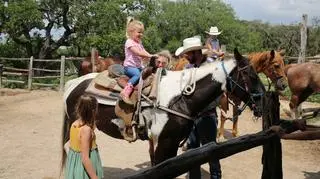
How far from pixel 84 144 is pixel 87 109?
0.91ft

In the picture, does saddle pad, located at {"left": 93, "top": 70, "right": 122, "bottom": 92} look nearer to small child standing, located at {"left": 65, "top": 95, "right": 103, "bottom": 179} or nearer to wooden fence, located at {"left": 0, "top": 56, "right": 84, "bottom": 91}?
small child standing, located at {"left": 65, "top": 95, "right": 103, "bottom": 179}

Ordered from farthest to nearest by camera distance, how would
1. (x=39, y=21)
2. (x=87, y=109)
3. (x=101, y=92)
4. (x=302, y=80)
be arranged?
(x=39, y=21) → (x=302, y=80) → (x=101, y=92) → (x=87, y=109)

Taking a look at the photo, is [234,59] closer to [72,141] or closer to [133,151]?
[72,141]

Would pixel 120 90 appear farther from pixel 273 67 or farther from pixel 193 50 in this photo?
pixel 273 67

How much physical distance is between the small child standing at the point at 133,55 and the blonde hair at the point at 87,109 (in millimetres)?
1172

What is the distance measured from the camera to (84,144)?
3500 millimetres

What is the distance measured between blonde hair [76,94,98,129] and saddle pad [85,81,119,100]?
1.50m

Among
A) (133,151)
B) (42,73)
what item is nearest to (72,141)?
(133,151)

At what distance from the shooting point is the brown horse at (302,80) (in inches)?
412

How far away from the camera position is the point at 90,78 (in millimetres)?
5777

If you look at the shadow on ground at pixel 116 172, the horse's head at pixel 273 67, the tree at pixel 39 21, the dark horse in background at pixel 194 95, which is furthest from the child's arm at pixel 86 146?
the tree at pixel 39 21

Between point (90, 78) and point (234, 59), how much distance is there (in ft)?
6.68

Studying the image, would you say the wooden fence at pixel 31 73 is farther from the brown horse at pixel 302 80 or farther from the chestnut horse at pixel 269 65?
the chestnut horse at pixel 269 65

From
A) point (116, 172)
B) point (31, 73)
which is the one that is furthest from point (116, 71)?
point (31, 73)
